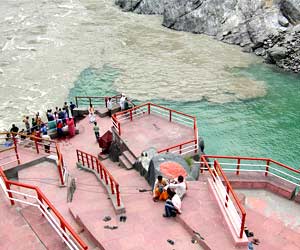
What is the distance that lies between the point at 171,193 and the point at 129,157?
6.41m

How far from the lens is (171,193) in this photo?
42.6ft

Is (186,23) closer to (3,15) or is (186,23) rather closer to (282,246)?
(3,15)

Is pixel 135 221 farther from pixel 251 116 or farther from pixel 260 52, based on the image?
pixel 260 52

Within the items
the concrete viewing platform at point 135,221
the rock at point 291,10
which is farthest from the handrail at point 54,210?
the rock at point 291,10

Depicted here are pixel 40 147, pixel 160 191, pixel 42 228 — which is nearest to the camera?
pixel 42 228

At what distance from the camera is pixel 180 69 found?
139ft

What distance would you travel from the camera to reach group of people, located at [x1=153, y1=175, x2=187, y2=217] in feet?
40.0

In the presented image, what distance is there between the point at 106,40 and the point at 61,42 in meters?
6.18

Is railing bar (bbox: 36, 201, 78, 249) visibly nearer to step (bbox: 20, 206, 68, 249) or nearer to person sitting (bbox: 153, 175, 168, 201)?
step (bbox: 20, 206, 68, 249)

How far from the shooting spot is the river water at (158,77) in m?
29.9

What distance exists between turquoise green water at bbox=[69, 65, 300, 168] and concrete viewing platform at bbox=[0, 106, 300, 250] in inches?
441

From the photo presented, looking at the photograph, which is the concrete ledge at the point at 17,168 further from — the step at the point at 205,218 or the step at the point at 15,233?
the step at the point at 205,218

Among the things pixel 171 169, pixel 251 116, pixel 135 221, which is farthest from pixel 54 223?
pixel 251 116

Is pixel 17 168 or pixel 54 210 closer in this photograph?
pixel 54 210
